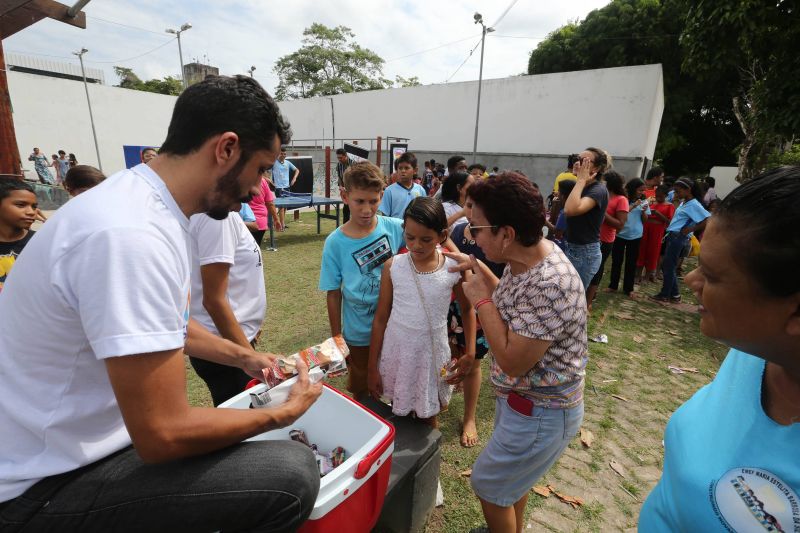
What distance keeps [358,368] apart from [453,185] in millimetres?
2280

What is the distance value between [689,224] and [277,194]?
932 cm

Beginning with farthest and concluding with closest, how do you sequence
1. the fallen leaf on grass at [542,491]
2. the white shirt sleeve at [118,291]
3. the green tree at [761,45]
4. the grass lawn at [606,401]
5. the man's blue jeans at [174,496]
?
the green tree at [761,45] < the fallen leaf on grass at [542,491] < the grass lawn at [606,401] < the man's blue jeans at [174,496] < the white shirt sleeve at [118,291]

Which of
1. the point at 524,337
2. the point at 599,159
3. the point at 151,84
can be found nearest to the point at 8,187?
the point at 524,337

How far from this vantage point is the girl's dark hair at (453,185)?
4.15m

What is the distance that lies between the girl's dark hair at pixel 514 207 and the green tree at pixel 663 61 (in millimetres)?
22246

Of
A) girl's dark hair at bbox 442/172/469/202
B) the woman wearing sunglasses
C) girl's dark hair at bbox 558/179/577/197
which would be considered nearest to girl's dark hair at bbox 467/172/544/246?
the woman wearing sunglasses

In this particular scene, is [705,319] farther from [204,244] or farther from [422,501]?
[204,244]

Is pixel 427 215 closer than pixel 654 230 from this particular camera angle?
Yes

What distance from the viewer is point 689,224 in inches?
247

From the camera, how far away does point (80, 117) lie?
78.2ft

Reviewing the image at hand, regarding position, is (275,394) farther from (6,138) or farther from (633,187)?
(633,187)

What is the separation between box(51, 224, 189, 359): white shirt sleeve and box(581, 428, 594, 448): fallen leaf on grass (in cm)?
323

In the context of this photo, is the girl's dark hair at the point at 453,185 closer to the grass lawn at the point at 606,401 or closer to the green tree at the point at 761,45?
the grass lawn at the point at 606,401

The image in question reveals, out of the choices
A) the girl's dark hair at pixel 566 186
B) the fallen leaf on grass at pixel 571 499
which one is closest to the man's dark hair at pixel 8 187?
the fallen leaf on grass at pixel 571 499
